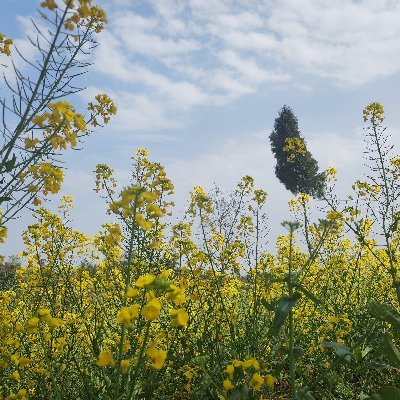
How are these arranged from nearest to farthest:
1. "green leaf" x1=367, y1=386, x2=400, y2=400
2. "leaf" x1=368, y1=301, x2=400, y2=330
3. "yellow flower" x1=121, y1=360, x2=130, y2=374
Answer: "yellow flower" x1=121, y1=360, x2=130, y2=374
"leaf" x1=368, y1=301, x2=400, y2=330
"green leaf" x1=367, y1=386, x2=400, y2=400

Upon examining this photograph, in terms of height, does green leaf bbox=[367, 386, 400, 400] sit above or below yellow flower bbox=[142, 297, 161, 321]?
below

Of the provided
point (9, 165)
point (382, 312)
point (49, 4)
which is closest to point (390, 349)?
point (382, 312)

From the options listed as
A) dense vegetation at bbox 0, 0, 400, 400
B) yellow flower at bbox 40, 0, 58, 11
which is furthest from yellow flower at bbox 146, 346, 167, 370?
yellow flower at bbox 40, 0, 58, 11

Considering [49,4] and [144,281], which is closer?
[144,281]

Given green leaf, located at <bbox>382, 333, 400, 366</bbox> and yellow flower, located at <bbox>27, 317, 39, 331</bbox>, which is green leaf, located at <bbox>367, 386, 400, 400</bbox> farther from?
yellow flower, located at <bbox>27, 317, 39, 331</bbox>

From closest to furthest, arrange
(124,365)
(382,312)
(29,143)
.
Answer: (124,365)
(382,312)
(29,143)

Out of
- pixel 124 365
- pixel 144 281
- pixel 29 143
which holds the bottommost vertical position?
pixel 124 365

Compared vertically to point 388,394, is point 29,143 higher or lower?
higher


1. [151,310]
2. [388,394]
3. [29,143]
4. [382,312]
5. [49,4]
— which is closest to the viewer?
[151,310]

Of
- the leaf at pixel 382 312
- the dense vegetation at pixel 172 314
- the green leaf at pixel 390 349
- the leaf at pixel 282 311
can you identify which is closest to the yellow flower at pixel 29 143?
the dense vegetation at pixel 172 314

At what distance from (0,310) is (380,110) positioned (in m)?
4.24

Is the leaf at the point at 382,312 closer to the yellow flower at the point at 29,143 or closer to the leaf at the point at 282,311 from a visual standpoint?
the leaf at the point at 282,311

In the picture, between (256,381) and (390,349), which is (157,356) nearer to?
(256,381)

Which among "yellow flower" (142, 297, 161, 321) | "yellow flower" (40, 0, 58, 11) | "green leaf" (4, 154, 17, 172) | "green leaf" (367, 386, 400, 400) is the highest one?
"yellow flower" (40, 0, 58, 11)
